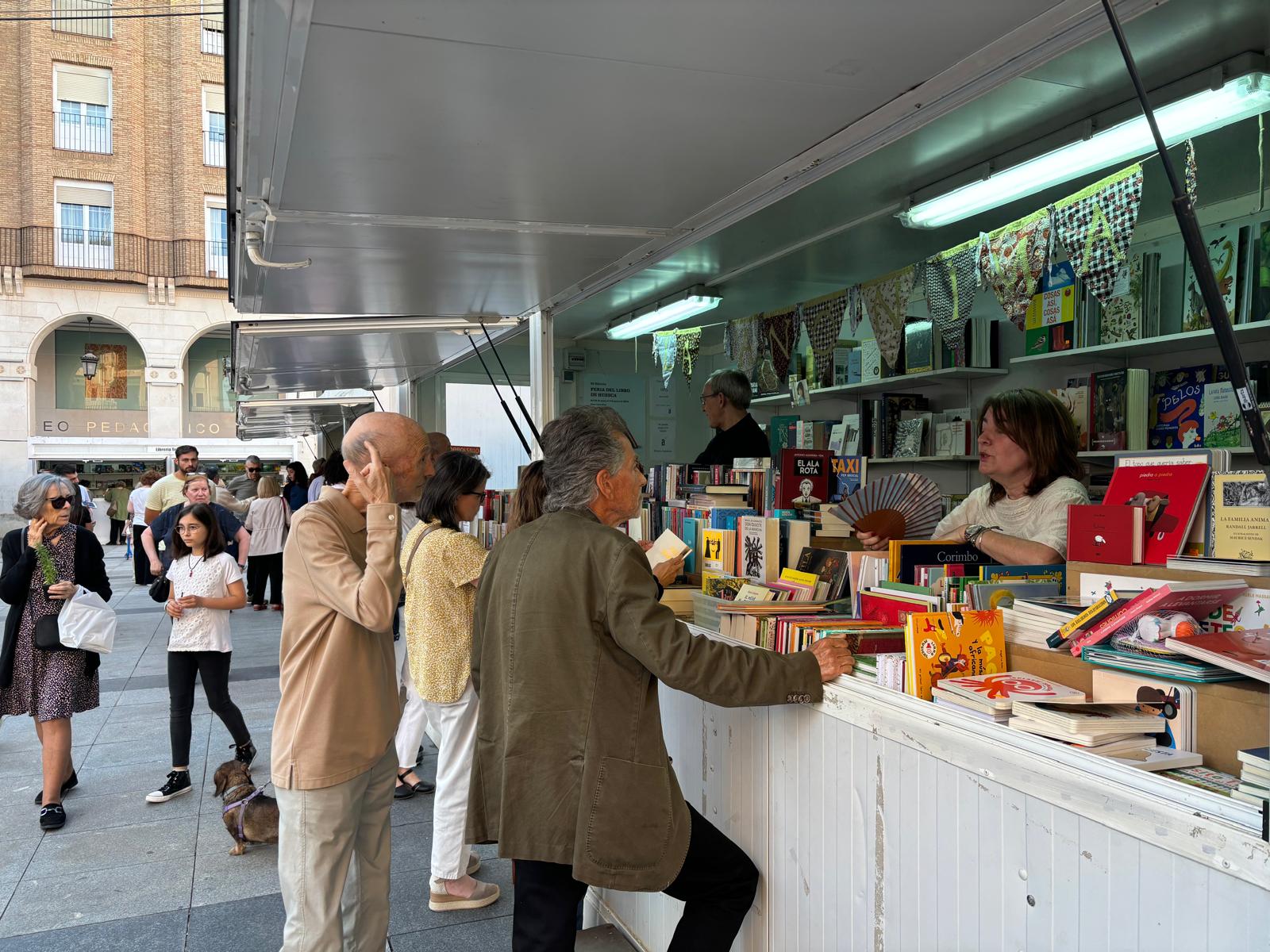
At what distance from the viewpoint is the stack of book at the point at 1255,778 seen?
1.22 m

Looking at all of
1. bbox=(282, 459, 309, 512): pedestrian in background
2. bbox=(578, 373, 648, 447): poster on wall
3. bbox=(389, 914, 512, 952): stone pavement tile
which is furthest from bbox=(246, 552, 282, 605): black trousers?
bbox=(389, 914, 512, 952): stone pavement tile

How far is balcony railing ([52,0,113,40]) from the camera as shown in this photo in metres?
24.4

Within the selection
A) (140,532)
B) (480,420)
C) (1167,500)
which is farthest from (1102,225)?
(140,532)

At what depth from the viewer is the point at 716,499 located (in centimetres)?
355

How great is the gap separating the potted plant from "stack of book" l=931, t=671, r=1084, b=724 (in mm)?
4242

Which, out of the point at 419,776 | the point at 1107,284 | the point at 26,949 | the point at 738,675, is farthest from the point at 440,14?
the point at 419,776

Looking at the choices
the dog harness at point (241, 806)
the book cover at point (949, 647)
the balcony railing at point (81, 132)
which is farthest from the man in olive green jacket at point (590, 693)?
the balcony railing at point (81, 132)

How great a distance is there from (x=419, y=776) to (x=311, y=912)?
2722 millimetres

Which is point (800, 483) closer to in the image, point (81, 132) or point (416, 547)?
point (416, 547)

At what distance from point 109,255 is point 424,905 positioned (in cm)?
2627

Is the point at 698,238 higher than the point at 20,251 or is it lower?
lower

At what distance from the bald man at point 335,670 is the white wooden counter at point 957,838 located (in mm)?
1031

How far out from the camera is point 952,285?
450 centimetres

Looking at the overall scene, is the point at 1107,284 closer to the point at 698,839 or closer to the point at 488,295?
the point at 698,839
